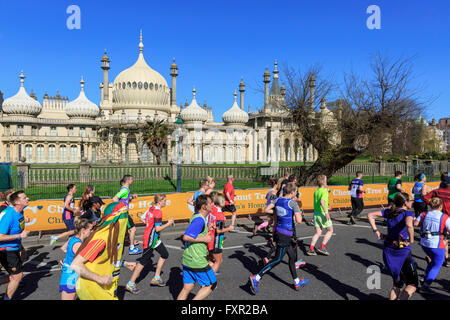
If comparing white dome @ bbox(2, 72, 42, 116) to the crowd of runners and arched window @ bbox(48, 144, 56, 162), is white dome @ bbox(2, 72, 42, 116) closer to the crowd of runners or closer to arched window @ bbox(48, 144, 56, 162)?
arched window @ bbox(48, 144, 56, 162)

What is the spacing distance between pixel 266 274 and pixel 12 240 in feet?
15.4

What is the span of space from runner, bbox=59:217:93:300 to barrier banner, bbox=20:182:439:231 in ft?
12.0

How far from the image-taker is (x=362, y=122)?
60.6 feet

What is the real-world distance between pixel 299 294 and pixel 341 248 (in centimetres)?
356

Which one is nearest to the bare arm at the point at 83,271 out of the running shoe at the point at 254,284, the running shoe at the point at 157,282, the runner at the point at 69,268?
the runner at the point at 69,268

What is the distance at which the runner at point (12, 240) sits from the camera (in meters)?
5.28

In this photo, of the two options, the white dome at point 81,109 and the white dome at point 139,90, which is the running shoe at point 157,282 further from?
the white dome at point 139,90

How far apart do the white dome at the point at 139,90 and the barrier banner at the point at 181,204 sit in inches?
1589

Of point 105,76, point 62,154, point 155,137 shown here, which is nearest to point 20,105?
point 62,154

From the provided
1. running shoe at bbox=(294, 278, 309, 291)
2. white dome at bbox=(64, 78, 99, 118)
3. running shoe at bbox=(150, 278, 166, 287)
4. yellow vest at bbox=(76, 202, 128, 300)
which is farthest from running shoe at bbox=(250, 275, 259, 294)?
white dome at bbox=(64, 78, 99, 118)

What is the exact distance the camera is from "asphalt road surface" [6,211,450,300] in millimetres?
5879

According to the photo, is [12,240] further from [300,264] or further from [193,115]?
[193,115]

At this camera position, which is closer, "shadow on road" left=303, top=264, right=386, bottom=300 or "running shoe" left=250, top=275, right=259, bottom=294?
"shadow on road" left=303, top=264, right=386, bottom=300

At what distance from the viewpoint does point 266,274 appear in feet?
22.8
